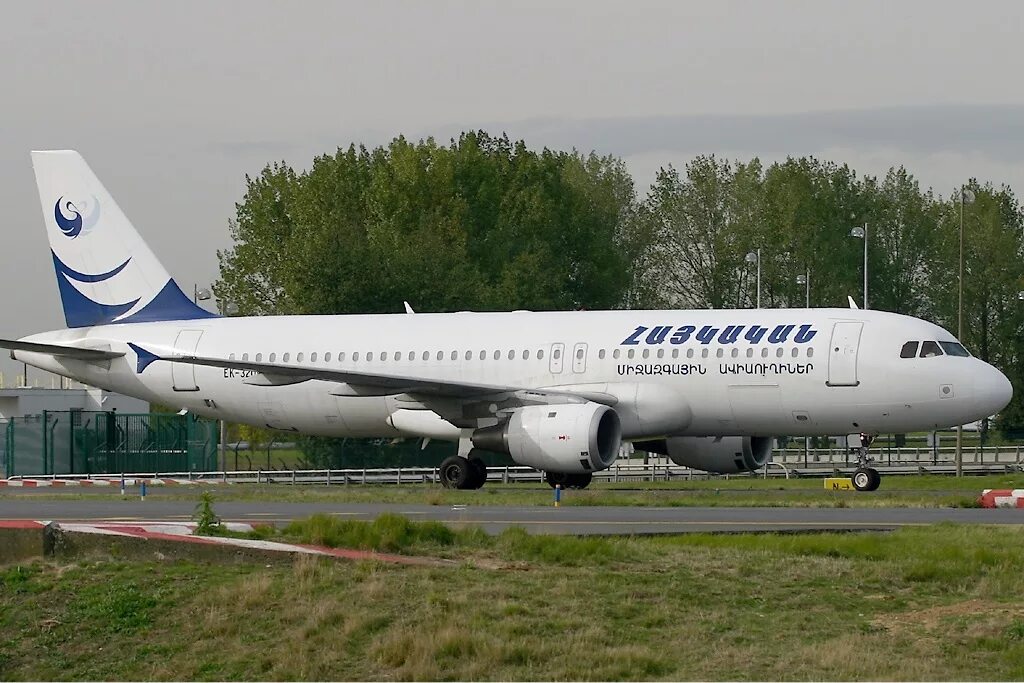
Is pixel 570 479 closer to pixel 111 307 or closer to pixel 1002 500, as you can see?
pixel 1002 500

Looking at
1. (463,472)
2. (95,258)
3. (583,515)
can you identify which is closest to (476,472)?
(463,472)

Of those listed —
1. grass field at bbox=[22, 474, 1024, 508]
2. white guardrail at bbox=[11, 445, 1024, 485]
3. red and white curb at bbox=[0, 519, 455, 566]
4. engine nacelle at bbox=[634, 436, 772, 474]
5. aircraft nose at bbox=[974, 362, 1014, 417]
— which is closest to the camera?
red and white curb at bbox=[0, 519, 455, 566]

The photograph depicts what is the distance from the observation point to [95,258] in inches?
1694

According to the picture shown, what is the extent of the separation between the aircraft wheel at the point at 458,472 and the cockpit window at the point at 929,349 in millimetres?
9677

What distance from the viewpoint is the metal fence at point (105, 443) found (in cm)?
5222

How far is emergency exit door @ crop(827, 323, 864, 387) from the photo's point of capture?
1332 inches

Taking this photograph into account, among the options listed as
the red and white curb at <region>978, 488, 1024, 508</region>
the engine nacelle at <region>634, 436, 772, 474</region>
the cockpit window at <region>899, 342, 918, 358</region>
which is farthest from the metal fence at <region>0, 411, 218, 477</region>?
the red and white curb at <region>978, 488, 1024, 508</region>

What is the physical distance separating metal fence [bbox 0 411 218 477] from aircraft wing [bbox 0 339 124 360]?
32.8ft

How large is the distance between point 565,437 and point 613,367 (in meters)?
2.95

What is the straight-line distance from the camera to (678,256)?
3770 inches

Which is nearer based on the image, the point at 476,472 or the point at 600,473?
the point at 476,472

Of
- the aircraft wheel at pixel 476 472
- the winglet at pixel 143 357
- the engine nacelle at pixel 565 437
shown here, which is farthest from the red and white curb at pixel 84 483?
the engine nacelle at pixel 565 437

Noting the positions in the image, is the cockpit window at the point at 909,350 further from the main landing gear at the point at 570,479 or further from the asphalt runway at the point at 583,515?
Answer: the main landing gear at the point at 570,479

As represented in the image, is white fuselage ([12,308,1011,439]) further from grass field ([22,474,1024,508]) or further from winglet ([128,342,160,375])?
grass field ([22,474,1024,508])
